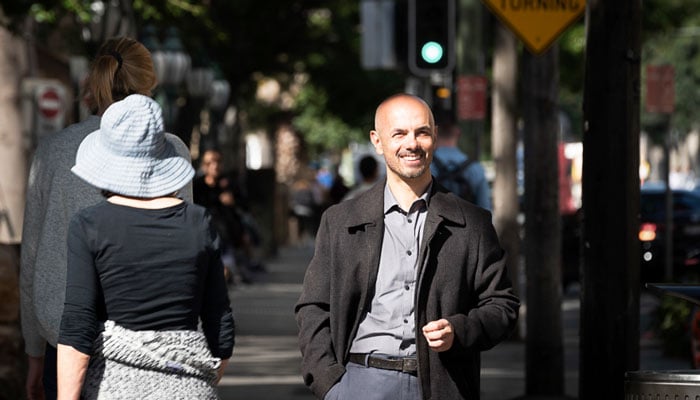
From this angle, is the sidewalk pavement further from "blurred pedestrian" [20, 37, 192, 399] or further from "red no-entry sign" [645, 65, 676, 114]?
"blurred pedestrian" [20, 37, 192, 399]

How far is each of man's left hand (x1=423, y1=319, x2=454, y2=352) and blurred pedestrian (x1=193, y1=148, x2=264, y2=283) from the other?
10813mm

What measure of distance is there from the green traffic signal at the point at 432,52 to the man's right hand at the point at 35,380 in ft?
33.1

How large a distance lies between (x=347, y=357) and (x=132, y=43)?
49.0 inches

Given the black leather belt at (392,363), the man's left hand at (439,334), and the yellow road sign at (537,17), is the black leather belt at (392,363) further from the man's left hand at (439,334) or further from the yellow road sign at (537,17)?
the yellow road sign at (537,17)

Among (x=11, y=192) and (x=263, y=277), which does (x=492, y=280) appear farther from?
(x=263, y=277)

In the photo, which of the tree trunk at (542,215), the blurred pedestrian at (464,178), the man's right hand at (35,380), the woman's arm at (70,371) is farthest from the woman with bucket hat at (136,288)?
the blurred pedestrian at (464,178)

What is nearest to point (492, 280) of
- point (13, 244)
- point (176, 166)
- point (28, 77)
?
point (176, 166)

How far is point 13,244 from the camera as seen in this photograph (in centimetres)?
1016

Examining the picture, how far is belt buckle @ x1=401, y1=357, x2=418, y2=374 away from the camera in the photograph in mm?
5582

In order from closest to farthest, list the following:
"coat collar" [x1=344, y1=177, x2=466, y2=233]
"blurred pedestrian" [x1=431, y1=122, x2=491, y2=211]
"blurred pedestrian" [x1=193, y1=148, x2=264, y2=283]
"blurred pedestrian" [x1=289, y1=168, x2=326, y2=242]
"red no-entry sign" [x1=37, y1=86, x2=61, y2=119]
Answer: "coat collar" [x1=344, y1=177, x2=466, y2=233] → "blurred pedestrian" [x1=431, y1=122, x2=491, y2=211] → "blurred pedestrian" [x1=193, y1=148, x2=264, y2=283] → "red no-entry sign" [x1=37, y1=86, x2=61, y2=119] → "blurred pedestrian" [x1=289, y1=168, x2=326, y2=242]

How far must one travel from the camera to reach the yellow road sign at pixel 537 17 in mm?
10594

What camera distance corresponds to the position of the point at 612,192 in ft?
26.2

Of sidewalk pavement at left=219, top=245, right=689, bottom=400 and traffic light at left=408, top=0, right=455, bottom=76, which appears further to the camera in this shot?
traffic light at left=408, top=0, right=455, bottom=76

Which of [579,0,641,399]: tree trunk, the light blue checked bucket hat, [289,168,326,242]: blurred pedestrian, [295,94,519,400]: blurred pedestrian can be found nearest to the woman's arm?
the light blue checked bucket hat
